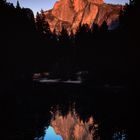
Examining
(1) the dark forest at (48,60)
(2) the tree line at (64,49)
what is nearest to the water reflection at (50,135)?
(1) the dark forest at (48,60)

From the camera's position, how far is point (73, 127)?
20.5m

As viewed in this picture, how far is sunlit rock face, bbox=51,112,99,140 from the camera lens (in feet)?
58.2

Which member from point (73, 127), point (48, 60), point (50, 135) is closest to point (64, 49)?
point (48, 60)

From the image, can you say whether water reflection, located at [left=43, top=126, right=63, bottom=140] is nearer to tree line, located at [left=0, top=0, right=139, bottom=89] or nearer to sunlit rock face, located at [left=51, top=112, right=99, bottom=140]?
sunlit rock face, located at [left=51, top=112, right=99, bottom=140]

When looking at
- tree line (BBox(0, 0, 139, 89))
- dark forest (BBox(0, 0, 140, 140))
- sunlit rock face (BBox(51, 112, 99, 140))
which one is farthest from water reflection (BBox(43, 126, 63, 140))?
tree line (BBox(0, 0, 139, 89))

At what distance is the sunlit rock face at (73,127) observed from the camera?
17731 millimetres

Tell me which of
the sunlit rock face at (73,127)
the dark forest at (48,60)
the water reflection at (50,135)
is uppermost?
the dark forest at (48,60)

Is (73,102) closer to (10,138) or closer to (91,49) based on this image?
(10,138)

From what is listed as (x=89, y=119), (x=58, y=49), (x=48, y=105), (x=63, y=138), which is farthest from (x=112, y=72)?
(x=58, y=49)

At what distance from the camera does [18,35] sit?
204 ft

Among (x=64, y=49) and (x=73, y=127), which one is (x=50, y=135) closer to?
(x=73, y=127)

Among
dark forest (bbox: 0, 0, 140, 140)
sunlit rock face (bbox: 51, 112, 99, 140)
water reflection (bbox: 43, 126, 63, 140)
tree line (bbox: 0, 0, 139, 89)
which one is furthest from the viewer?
tree line (bbox: 0, 0, 139, 89)

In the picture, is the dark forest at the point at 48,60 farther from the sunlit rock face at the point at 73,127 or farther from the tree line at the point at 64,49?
the sunlit rock face at the point at 73,127

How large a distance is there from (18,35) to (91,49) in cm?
3701
